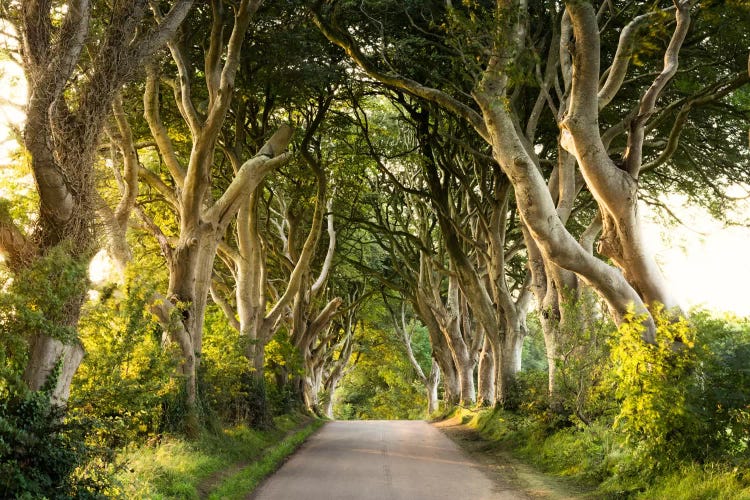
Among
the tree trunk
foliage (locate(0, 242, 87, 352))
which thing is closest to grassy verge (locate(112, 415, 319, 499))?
foliage (locate(0, 242, 87, 352))

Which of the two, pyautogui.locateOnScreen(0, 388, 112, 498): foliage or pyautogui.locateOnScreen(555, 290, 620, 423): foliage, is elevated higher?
pyautogui.locateOnScreen(555, 290, 620, 423): foliage

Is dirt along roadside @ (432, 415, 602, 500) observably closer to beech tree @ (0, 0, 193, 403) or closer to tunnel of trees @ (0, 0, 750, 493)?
tunnel of trees @ (0, 0, 750, 493)

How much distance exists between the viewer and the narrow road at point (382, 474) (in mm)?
9883

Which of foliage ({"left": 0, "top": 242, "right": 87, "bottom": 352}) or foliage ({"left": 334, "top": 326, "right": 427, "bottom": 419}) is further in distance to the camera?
foliage ({"left": 334, "top": 326, "right": 427, "bottom": 419})

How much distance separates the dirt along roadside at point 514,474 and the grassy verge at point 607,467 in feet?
0.61

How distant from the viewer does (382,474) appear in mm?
11953

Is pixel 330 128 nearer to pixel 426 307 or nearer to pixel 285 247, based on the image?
pixel 285 247

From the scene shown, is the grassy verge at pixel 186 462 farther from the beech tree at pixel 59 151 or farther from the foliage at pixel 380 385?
the foliage at pixel 380 385

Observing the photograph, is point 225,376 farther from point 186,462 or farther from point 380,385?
point 380,385

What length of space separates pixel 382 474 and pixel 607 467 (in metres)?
3.89

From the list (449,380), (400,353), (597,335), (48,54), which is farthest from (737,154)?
(400,353)

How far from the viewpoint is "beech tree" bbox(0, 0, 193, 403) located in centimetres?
691

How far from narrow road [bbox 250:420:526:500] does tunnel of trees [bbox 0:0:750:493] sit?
6.61ft

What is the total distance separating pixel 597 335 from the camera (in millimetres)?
11680
